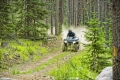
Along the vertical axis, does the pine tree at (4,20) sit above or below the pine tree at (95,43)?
above

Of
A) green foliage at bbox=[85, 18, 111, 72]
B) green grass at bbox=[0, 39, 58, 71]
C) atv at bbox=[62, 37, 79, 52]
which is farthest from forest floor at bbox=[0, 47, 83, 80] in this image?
atv at bbox=[62, 37, 79, 52]

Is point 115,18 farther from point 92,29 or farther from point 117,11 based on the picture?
point 92,29

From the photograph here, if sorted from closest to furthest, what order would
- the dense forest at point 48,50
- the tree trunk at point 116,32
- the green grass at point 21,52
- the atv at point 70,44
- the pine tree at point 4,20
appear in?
the tree trunk at point 116,32 < the dense forest at point 48,50 < the pine tree at point 4,20 < the green grass at point 21,52 < the atv at point 70,44

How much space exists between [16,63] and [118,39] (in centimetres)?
1198

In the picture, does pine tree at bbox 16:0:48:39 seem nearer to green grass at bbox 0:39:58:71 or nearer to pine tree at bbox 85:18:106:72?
green grass at bbox 0:39:58:71

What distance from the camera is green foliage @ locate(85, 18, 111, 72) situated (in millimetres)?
13430

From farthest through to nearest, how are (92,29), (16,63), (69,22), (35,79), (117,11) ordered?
(69,22) < (16,63) < (92,29) < (35,79) < (117,11)

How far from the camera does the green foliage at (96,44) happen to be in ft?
44.1

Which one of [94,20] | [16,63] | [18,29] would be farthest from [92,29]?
[18,29]

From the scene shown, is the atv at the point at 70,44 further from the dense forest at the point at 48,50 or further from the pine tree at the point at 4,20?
the pine tree at the point at 4,20

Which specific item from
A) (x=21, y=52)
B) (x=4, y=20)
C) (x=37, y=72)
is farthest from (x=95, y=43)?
(x=21, y=52)

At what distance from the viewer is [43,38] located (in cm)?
→ 2539

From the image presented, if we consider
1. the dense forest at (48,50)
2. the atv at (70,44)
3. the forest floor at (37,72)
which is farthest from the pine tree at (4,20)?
the atv at (70,44)

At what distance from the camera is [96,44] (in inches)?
530
